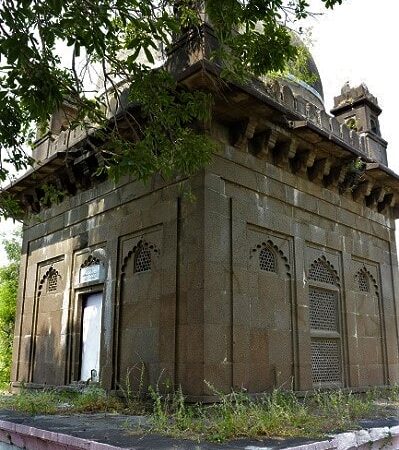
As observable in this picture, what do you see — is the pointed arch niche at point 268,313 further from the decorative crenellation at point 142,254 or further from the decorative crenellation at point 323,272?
the decorative crenellation at point 142,254

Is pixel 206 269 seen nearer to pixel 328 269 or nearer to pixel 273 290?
A: pixel 273 290

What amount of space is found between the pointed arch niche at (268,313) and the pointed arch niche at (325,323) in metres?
0.76

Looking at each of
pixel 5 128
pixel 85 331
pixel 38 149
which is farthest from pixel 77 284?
pixel 5 128

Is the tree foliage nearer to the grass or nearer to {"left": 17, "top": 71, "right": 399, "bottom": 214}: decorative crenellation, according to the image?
{"left": 17, "top": 71, "right": 399, "bottom": 214}: decorative crenellation

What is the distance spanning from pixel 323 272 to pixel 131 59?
573 cm

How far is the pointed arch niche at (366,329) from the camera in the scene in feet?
32.3

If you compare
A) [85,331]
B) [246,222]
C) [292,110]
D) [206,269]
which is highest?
[292,110]

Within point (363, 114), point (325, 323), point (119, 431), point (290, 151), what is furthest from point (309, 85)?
point (119, 431)

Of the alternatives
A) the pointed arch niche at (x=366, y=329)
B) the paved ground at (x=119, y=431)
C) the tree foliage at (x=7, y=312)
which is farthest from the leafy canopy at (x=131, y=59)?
the tree foliage at (x=7, y=312)

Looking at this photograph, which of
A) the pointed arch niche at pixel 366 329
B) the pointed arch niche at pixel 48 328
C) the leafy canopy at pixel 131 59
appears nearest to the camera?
the leafy canopy at pixel 131 59

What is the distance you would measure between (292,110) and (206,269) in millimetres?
3455

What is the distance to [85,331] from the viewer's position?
9.71 m

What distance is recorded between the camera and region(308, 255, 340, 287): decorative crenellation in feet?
30.9

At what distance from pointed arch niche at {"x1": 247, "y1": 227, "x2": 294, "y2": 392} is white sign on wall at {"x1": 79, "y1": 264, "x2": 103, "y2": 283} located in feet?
→ 9.58
